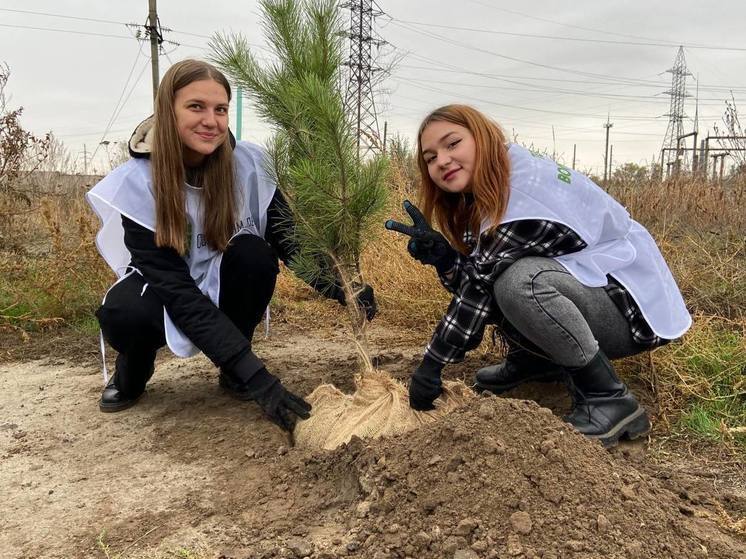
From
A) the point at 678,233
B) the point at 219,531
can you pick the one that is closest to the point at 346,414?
the point at 219,531

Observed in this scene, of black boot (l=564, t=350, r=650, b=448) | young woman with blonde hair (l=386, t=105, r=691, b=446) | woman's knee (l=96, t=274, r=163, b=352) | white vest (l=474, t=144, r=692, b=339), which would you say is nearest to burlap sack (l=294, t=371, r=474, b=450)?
young woman with blonde hair (l=386, t=105, r=691, b=446)

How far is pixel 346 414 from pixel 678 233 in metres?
3.35

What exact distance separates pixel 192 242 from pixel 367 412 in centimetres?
88

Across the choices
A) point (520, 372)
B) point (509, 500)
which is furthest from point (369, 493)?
point (520, 372)

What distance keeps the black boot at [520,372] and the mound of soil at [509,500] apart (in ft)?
2.17

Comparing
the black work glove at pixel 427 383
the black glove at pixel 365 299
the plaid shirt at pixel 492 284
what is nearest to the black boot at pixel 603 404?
the plaid shirt at pixel 492 284

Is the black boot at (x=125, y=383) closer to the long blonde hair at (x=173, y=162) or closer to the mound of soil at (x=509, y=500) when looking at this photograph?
the long blonde hair at (x=173, y=162)

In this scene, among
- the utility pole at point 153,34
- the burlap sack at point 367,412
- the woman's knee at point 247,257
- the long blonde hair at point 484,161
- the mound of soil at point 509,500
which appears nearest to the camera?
the mound of soil at point 509,500

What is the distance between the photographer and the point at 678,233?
13.9ft

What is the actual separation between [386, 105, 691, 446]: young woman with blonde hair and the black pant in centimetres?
68

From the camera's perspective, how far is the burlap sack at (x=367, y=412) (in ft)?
6.02

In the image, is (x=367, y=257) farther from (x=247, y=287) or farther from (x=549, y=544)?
(x=549, y=544)

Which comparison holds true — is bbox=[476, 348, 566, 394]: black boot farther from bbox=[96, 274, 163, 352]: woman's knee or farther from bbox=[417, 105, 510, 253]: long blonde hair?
bbox=[96, 274, 163, 352]: woman's knee

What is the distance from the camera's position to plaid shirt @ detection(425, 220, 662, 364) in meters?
1.74
